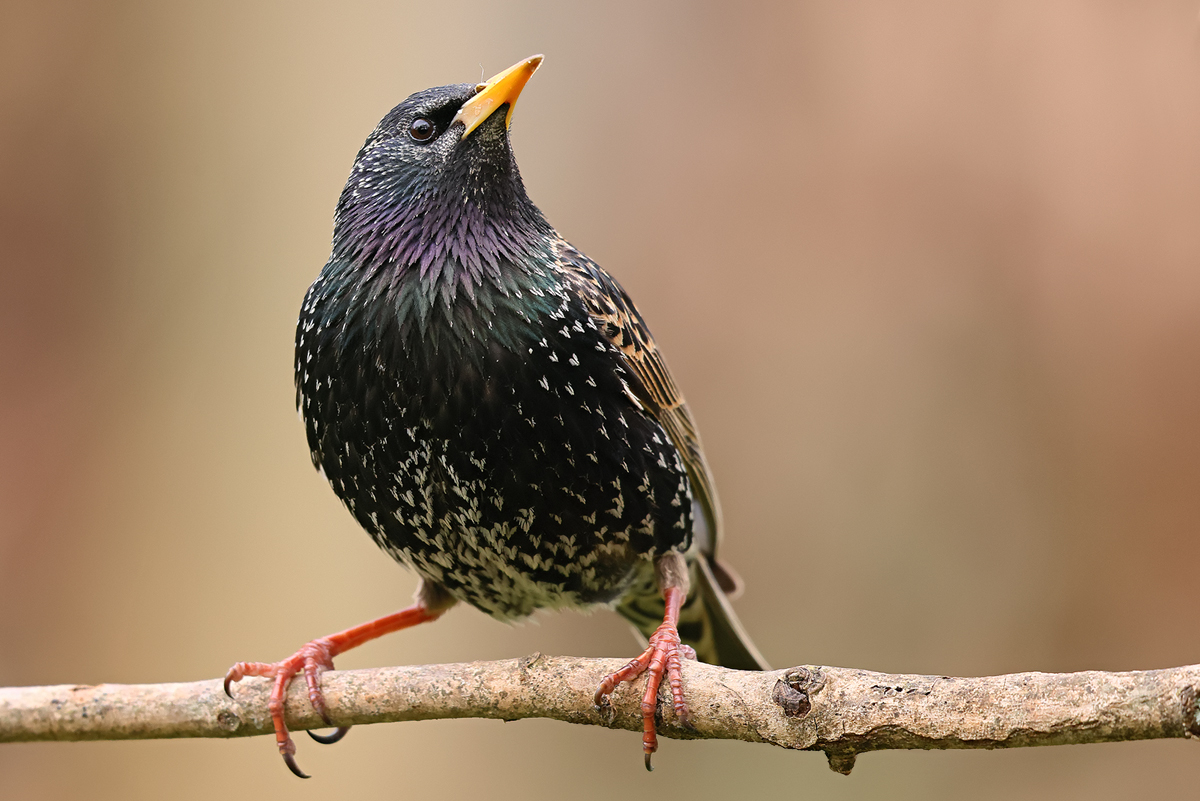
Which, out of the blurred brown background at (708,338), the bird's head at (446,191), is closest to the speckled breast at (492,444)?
the bird's head at (446,191)

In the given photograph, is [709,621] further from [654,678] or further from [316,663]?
[316,663]

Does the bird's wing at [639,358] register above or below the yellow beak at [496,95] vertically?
below

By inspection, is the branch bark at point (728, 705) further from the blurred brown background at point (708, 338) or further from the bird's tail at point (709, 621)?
the blurred brown background at point (708, 338)

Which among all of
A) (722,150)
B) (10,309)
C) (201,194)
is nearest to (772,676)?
(722,150)

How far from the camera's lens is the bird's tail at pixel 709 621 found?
12.5 ft

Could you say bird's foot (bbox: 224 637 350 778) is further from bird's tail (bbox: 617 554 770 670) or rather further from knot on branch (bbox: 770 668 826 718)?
knot on branch (bbox: 770 668 826 718)

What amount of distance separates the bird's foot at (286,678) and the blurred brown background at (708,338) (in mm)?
2114

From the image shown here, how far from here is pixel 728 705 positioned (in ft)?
7.77

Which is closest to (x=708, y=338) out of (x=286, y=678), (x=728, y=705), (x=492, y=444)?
(x=492, y=444)

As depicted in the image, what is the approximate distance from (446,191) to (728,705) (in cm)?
168

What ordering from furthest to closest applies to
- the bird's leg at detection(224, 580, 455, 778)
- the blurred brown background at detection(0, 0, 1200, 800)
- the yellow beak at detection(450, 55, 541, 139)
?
the blurred brown background at detection(0, 0, 1200, 800)
the bird's leg at detection(224, 580, 455, 778)
the yellow beak at detection(450, 55, 541, 139)

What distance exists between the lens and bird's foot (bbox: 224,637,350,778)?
117 inches

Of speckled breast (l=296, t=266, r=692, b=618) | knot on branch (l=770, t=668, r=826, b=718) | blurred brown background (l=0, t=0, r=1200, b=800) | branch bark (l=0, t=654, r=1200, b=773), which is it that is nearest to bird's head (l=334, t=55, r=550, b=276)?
speckled breast (l=296, t=266, r=692, b=618)

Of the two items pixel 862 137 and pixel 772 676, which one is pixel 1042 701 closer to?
pixel 772 676
